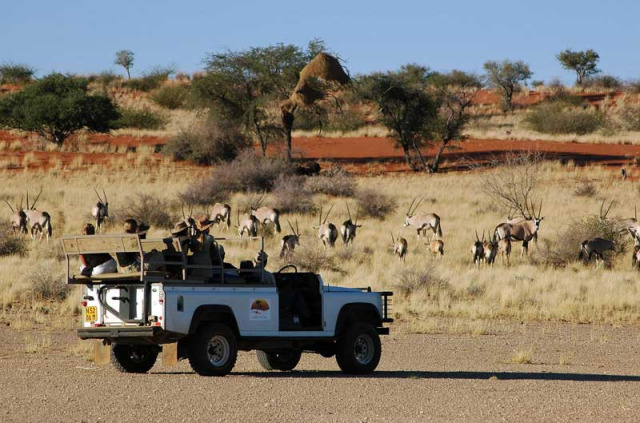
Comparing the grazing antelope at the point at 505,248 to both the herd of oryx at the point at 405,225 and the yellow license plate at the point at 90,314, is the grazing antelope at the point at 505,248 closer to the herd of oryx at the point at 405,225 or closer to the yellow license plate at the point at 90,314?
the herd of oryx at the point at 405,225

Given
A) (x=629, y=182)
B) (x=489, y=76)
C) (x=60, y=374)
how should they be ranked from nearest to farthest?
1. (x=60, y=374)
2. (x=629, y=182)
3. (x=489, y=76)

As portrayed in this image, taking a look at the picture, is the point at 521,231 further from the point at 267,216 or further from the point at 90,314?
the point at 90,314

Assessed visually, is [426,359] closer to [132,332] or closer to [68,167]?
[132,332]

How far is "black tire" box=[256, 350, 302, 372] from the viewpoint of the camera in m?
14.9

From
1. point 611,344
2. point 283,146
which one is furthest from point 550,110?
point 611,344

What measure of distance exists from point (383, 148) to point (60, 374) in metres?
51.3

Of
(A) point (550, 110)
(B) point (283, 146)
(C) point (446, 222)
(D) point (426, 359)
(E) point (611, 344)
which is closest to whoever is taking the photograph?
(D) point (426, 359)

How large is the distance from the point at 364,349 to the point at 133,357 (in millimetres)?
2885

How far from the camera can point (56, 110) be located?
192 feet

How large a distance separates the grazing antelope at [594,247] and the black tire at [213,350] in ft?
63.1

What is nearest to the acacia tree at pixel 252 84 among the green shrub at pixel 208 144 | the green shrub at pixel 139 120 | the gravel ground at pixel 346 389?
the green shrub at pixel 208 144

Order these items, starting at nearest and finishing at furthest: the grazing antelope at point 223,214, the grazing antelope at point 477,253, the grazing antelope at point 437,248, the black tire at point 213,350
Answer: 1. the black tire at point 213,350
2. the grazing antelope at point 477,253
3. the grazing antelope at point 437,248
4. the grazing antelope at point 223,214

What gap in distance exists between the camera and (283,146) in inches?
2315

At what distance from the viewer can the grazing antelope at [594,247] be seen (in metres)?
30.8
